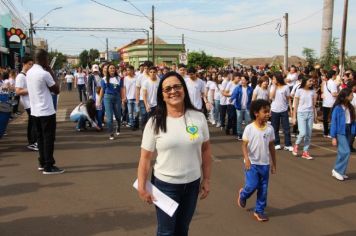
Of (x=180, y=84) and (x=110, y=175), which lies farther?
(x=110, y=175)

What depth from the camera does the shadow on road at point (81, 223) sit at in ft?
14.8

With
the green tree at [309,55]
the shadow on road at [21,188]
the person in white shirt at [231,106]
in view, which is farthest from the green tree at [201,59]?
the shadow on road at [21,188]

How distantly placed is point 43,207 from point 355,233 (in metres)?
3.78

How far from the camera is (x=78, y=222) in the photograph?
188 inches

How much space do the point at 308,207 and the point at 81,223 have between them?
2922 millimetres

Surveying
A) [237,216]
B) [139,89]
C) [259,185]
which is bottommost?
[237,216]

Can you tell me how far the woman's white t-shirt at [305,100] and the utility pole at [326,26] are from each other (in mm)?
11310

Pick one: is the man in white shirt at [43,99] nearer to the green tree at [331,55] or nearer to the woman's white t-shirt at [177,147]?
the woman's white t-shirt at [177,147]

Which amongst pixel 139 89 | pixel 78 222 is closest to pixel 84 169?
pixel 78 222

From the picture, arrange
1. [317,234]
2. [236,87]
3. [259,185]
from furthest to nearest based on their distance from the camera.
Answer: [236,87], [259,185], [317,234]

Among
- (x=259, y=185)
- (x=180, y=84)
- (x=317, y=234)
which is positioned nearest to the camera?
(x=180, y=84)

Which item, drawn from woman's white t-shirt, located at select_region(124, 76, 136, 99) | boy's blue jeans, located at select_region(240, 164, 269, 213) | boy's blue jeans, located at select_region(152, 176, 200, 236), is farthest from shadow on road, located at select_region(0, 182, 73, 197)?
woman's white t-shirt, located at select_region(124, 76, 136, 99)

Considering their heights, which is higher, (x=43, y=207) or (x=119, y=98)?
(x=119, y=98)

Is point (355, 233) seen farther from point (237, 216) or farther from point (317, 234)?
point (237, 216)
